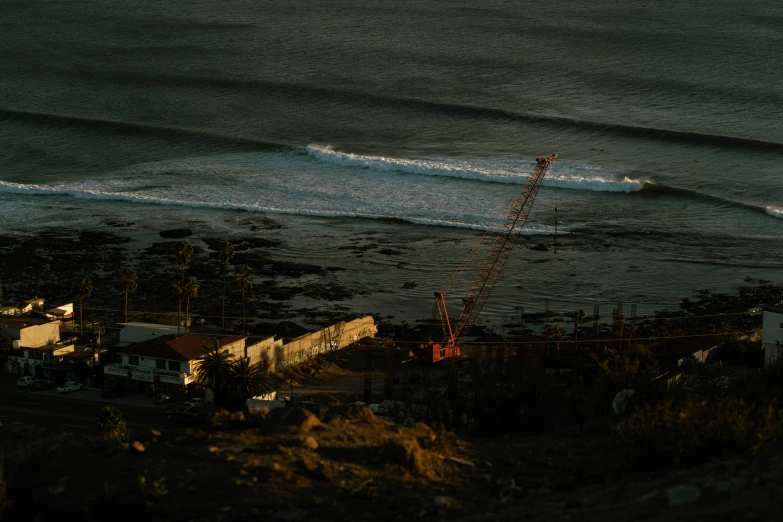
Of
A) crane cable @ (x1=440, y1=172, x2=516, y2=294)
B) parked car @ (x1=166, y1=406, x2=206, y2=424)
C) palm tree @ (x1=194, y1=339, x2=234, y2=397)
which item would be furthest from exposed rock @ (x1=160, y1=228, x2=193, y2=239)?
parked car @ (x1=166, y1=406, x2=206, y2=424)

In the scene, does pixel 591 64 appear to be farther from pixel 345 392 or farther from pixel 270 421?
pixel 270 421

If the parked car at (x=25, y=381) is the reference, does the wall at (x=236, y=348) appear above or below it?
above

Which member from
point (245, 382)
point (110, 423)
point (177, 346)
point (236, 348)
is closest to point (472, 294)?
point (236, 348)

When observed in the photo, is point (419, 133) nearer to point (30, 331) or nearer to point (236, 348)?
point (30, 331)

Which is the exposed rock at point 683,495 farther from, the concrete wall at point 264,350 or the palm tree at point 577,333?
the concrete wall at point 264,350

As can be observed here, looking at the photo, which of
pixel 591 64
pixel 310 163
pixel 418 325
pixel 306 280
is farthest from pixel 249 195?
pixel 591 64

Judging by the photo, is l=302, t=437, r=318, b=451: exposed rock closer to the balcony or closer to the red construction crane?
the balcony

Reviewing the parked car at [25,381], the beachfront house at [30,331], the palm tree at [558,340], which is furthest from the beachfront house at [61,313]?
the palm tree at [558,340]

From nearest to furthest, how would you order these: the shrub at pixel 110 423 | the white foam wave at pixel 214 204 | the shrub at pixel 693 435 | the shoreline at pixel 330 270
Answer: the shrub at pixel 693 435 < the shrub at pixel 110 423 < the shoreline at pixel 330 270 < the white foam wave at pixel 214 204
